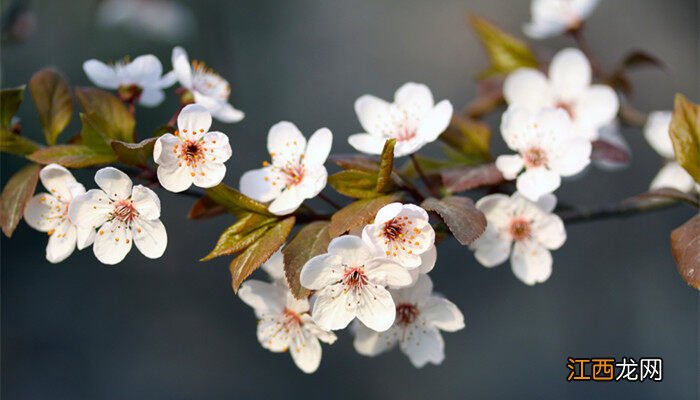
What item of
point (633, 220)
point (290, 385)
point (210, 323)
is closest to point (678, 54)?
point (633, 220)

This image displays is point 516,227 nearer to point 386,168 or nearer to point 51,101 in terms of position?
point 386,168

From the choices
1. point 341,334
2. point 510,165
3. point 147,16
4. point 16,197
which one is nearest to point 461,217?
point 510,165

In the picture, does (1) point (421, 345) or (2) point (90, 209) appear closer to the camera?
(2) point (90, 209)

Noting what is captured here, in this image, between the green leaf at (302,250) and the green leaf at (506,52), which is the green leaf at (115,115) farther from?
the green leaf at (506,52)

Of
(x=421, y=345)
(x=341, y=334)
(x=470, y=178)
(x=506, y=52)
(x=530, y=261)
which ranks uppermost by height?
(x=506, y=52)

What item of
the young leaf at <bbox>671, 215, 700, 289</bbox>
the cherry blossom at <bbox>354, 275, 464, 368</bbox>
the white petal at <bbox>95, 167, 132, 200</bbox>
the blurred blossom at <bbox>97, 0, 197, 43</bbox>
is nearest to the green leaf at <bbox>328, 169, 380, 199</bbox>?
the cherry blossom at <bbox>354, 275, 464, 368</bbox>

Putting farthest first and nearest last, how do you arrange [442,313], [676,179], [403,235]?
1. [676,179]
2. [442,313]
3. [403,235]

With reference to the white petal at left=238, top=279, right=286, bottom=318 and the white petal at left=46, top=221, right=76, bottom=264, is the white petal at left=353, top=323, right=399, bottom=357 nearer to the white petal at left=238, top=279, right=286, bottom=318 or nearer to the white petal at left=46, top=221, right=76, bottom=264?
the white petal at left=238, top=279, right=286, bottom=318

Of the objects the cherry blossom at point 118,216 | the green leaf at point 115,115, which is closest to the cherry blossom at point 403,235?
the cherry blossom at point 118,216
